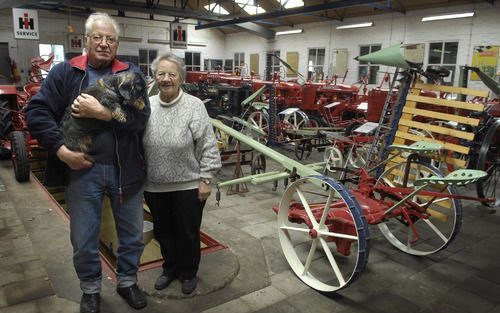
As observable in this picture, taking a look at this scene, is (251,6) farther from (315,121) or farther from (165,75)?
(165,75)

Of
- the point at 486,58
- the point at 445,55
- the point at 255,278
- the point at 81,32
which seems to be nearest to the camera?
the point at 255,278

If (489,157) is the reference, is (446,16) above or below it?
above

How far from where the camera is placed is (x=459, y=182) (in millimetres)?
2527

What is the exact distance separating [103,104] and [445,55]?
13.9 metres

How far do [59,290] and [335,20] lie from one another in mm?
16415

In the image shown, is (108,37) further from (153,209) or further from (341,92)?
(341,92)

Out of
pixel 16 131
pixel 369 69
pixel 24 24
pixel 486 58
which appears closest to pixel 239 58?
pixel 369 69

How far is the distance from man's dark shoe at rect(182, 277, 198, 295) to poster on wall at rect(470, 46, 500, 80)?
468 inches

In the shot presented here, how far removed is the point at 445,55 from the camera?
13.6 meters

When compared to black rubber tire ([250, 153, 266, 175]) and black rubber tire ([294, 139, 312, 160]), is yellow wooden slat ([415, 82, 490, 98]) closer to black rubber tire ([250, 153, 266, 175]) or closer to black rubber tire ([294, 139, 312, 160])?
black rubber tire ([250, 153, 266, 175])

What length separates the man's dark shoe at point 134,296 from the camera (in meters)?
2.59

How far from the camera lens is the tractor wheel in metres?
5.44

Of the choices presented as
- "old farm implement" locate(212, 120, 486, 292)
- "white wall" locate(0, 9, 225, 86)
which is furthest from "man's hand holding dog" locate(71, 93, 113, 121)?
"white wall" locate(0, 9, 225, 86)

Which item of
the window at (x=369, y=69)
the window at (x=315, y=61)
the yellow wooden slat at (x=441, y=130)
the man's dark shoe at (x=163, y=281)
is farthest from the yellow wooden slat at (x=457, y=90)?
the window at (x=315, y=61)
